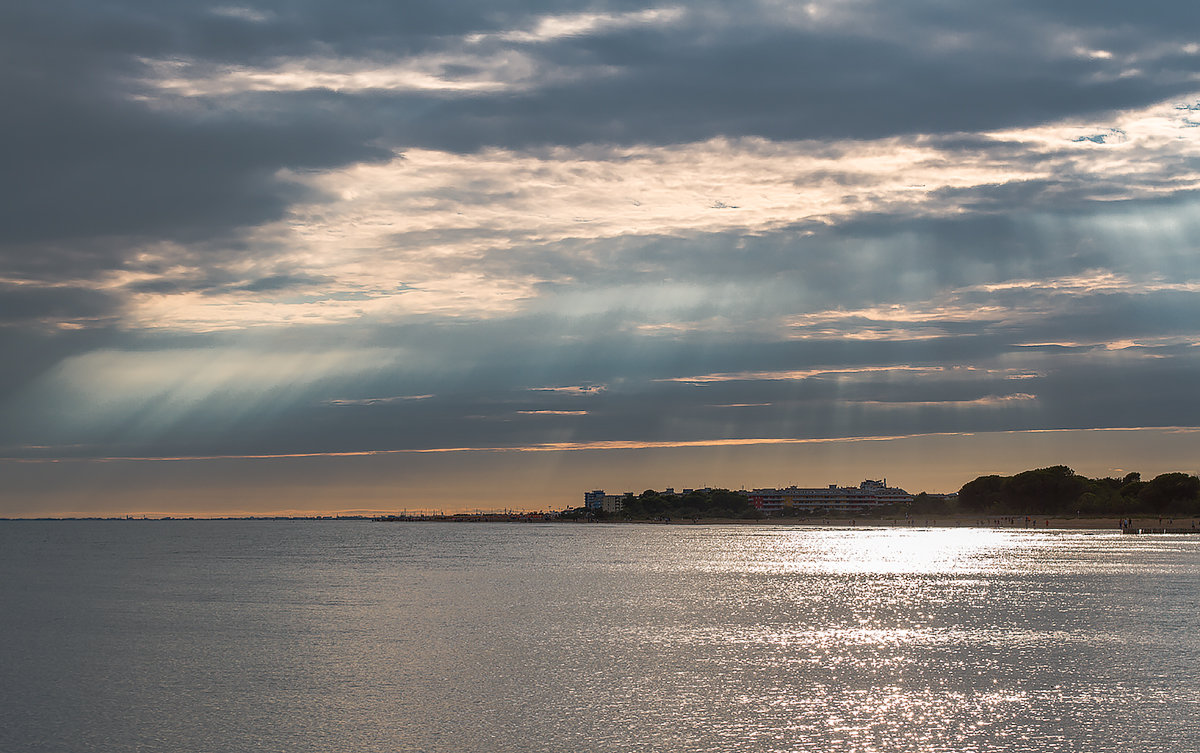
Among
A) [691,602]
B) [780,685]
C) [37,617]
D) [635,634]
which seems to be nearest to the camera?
[780,685]

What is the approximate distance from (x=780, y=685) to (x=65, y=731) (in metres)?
23.6

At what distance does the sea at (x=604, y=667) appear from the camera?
32.1 metres

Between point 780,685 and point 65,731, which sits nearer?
point 65,731

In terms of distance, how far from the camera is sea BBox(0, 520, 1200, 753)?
3212cm

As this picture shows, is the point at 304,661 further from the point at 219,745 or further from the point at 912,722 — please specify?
the point at 912,722

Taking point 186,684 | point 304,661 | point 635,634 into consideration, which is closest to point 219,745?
point 186,684

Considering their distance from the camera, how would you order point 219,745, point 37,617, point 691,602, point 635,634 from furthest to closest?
1. point 691,602
2. point 37,617
3. point 635,634
4. point 219,745

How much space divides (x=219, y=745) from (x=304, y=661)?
1580 cm

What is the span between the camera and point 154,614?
68188mm

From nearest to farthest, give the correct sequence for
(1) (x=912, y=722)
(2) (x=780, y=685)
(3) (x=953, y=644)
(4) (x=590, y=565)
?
1. (1) (x=912, y=722)
2. (2) (x=780, y=685)
3. (3) (x=953, y=644)
4. (4) (x=590, y=565)

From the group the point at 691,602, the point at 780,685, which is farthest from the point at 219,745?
the point at 691,602

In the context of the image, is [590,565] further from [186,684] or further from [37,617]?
[186,684]

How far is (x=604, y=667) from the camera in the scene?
44781 mm

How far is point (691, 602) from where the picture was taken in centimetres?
7544
